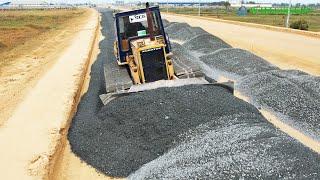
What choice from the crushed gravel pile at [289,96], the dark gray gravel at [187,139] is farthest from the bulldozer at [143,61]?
the crushed gravel pile at [289,96]

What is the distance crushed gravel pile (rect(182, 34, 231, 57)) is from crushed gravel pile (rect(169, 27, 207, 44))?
3.57 metres

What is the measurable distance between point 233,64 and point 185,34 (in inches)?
526

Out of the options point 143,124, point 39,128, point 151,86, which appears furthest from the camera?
point 151,86

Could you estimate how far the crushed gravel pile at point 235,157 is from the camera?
21.0 ft

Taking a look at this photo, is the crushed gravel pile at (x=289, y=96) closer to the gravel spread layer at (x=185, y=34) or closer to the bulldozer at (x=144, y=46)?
the bulldozer at (x=144, y=46)

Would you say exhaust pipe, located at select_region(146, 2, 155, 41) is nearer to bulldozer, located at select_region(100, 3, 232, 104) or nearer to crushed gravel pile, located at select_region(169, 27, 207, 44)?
bulldozer, located at select_region(100, 3, 232, 104)

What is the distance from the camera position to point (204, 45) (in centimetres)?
2350

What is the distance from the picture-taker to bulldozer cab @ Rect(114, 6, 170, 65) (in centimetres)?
1324

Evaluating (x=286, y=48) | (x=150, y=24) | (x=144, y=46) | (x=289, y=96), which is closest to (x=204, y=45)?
(x=286, y=48)

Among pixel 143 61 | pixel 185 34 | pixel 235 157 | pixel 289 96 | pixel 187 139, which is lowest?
pixel 185 34

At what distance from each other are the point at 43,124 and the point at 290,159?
631cm

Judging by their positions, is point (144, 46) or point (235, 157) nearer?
point (235, 157)

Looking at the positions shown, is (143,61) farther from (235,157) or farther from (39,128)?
(235,157)

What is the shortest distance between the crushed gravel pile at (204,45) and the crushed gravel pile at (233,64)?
1882 mm
